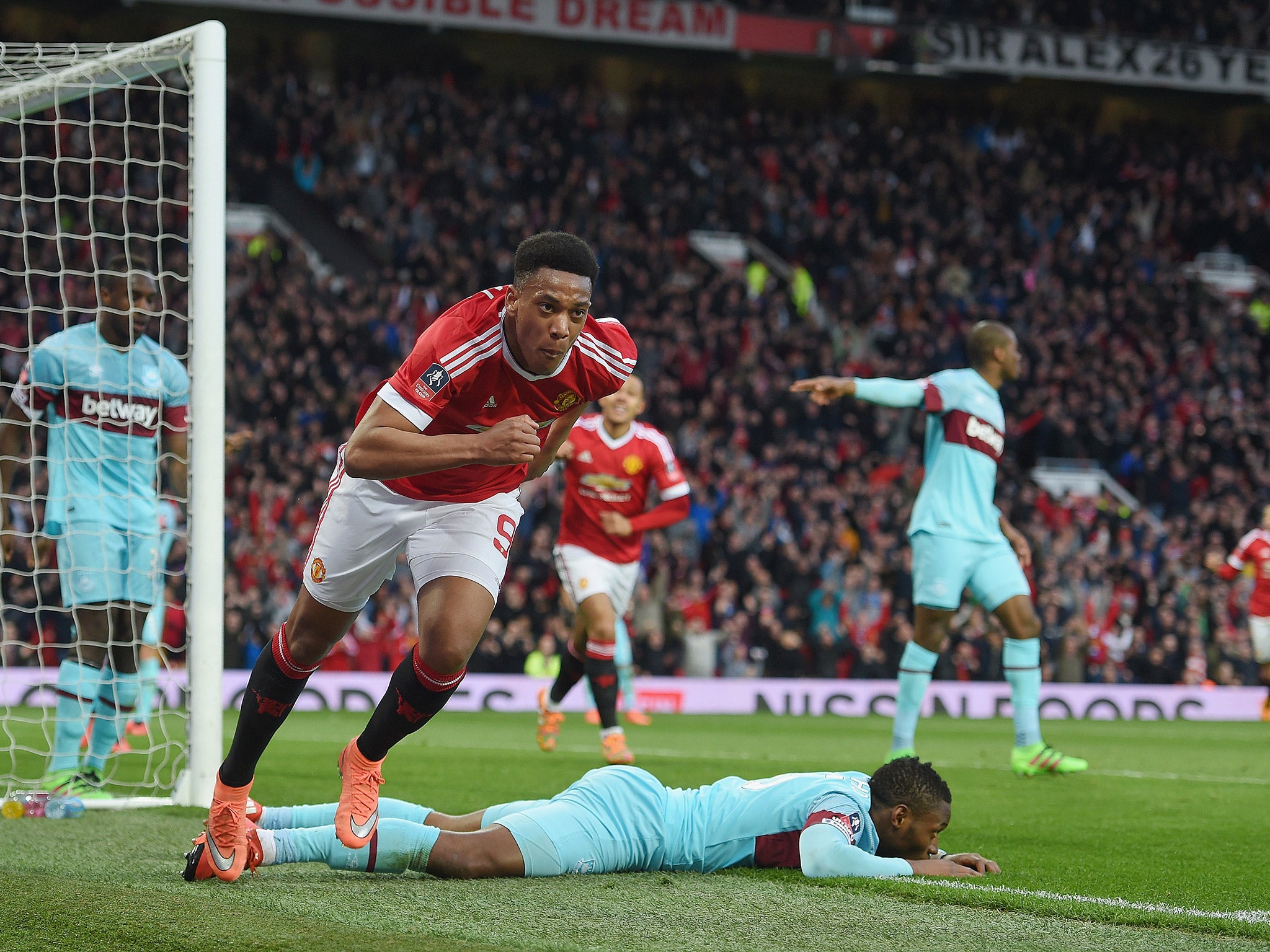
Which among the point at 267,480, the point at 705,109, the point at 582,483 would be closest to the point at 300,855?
the point at 582,483

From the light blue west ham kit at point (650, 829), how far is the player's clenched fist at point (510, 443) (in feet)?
3.74

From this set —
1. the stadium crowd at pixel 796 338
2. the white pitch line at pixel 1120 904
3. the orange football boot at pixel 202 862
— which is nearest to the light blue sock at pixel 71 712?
the orange football boot at pixel 202 862

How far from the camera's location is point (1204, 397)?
2495 cm

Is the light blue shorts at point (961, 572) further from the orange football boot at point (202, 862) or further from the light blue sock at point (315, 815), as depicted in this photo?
the orange football boot at point (202, 862)

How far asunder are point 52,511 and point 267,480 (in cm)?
1091

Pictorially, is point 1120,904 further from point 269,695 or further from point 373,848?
point 269,695

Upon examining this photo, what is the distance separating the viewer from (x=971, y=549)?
345 inches

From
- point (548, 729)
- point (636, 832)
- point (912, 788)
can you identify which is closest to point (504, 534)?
point (636, 832)

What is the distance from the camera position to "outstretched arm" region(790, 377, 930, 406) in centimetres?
761

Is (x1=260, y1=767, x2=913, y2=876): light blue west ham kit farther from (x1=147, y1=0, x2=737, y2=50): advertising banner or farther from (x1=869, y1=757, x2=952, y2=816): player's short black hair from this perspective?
(x1=147, y1=0, x2=737, y2=50): advertising banner

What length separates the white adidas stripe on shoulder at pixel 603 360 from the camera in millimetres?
4770

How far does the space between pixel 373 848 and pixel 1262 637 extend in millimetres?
14426

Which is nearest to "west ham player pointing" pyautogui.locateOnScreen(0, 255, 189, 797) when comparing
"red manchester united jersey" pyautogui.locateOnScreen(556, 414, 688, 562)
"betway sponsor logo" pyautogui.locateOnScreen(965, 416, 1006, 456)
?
"red manchester united jersey" pyautogui.locateOnScreen(556, 414, 688, 562)

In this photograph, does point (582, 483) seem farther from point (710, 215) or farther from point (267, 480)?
point (710, 215)
